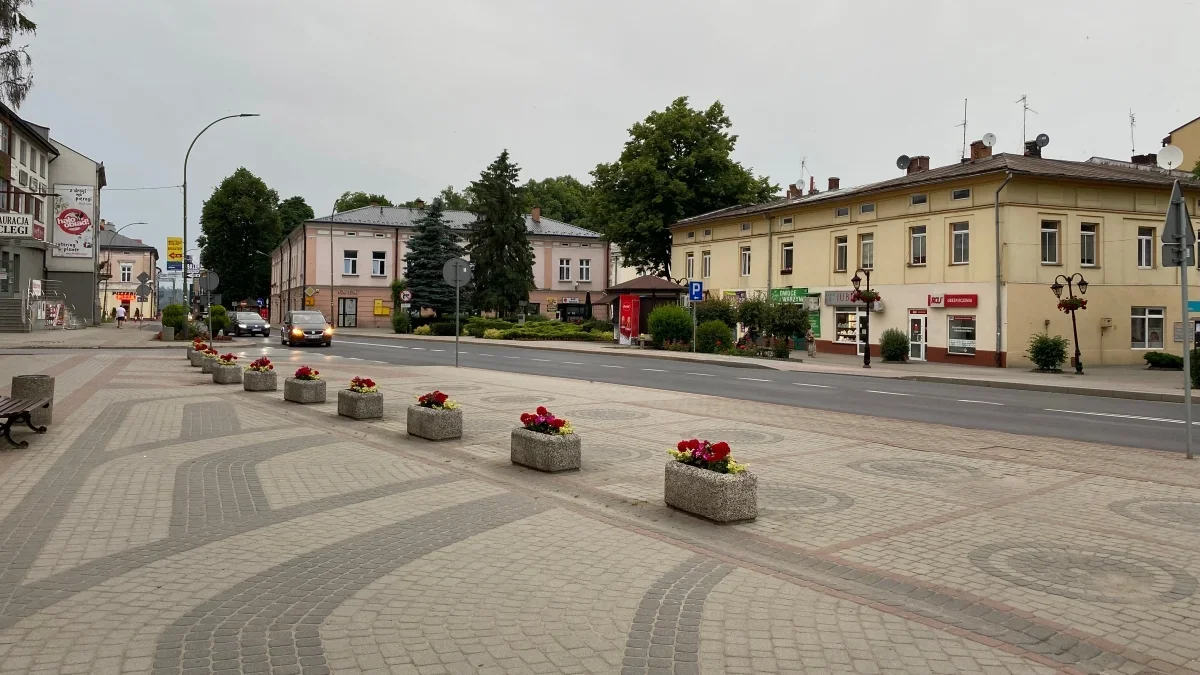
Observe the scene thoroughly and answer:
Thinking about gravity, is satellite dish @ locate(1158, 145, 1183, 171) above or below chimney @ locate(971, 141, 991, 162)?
below

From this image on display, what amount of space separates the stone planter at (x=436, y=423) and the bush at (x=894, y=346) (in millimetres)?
25791

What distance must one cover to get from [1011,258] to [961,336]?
135 inches

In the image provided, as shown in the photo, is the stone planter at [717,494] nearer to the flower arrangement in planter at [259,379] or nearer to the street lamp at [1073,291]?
the flower arrangement in planter at [259,379]

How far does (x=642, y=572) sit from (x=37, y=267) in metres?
59.4

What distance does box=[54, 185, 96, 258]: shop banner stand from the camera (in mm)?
46031

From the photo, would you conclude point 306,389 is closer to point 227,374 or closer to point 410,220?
point 227,374

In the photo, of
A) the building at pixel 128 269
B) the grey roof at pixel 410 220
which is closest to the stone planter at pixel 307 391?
the grey roof at pixel 410 220

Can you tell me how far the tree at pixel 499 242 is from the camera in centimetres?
5778

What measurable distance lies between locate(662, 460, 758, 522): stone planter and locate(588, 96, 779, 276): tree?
46554 millimetres

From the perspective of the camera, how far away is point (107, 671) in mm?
3811

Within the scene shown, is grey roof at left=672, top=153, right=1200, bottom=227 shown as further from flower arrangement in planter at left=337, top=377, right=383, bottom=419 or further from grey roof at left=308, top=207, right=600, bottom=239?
grey roof at left=308, top=207, right=600, bottom=239

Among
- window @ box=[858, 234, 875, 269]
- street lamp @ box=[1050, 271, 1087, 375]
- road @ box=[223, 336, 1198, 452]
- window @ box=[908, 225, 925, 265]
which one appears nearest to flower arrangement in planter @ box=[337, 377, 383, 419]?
road @ box=[223, 336, 1198, 452]

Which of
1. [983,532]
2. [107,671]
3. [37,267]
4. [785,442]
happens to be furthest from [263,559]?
[37,267]

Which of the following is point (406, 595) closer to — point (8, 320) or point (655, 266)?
point (8, 320)
